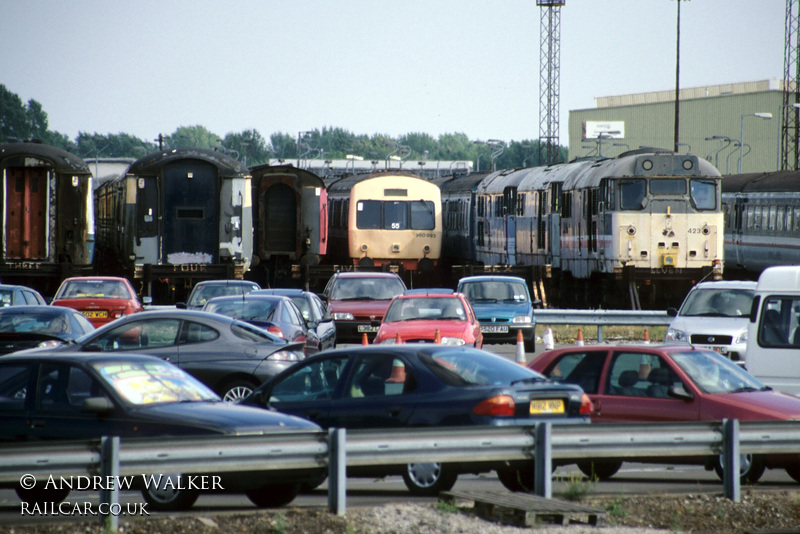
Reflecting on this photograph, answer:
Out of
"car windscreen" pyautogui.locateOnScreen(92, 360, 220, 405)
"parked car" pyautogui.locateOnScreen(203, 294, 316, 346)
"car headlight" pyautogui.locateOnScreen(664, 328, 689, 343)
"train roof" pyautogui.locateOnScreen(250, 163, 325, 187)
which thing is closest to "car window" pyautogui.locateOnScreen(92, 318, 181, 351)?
"parked car" pyautogui.locateOnScreen(203, 294, 316, 346)

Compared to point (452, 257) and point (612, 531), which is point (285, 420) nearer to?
point (612, 531)

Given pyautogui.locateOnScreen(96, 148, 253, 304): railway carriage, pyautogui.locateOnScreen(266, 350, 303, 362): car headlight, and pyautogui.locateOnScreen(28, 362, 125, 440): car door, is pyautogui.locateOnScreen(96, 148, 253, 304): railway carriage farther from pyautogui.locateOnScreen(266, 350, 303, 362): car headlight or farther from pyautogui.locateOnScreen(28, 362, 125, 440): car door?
pyautogui.locateOnScreen(28, 362, 125, 440): car door

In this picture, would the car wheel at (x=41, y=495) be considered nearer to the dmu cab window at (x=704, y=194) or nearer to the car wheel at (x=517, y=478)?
the car wheel at (x=517, y=478)

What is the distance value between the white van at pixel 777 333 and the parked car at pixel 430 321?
19.2 ft

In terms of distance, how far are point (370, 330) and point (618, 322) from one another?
18.8ft

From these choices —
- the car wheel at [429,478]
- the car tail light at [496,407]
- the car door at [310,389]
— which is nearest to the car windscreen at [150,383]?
the car door at [310,389]

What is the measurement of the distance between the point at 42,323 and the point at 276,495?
33.4 ft

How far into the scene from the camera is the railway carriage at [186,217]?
35.1 metres

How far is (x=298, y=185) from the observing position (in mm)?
40188

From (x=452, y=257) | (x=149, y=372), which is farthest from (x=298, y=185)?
(x=149, y=372)

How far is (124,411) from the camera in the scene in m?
10.7

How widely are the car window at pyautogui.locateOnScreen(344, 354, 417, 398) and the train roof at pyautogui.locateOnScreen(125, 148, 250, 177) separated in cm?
2438

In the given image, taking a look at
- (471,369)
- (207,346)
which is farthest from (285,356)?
(471,369)

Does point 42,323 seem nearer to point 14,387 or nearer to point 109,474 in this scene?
point 14,387
